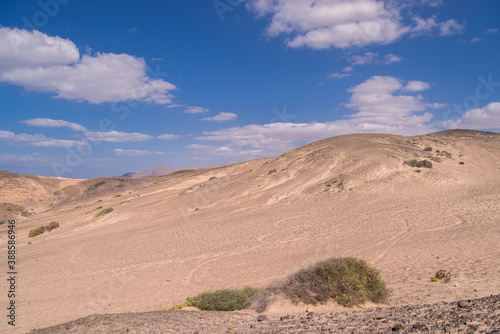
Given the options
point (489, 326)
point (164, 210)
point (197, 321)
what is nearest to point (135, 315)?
point (197, 321)

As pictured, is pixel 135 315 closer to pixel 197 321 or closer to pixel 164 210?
pixel 197 321

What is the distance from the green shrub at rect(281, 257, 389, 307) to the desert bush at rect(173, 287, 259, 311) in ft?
3.61

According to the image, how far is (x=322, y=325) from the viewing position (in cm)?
626

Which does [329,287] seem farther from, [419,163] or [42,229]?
[42,229]

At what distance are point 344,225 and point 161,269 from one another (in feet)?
33.3

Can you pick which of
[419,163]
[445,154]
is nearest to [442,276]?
[419,163]

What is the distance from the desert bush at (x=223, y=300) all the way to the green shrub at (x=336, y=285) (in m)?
1.10

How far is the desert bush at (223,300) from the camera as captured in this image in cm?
827

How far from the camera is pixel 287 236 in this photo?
17.3 meters

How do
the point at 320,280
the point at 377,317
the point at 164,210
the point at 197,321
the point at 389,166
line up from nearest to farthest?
the point at 377,317 < the point at 197,321 < the point at 320,280 < the point at 389,166 < the point at 164,210

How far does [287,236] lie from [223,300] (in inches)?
363

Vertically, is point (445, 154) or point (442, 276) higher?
point (445, 154)

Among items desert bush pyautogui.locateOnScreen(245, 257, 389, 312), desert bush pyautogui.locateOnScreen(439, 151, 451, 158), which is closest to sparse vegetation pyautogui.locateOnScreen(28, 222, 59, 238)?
desert bush pyautogui.locateOnScreen(245, 257, 389, 312)

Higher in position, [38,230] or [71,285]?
[38,230]
